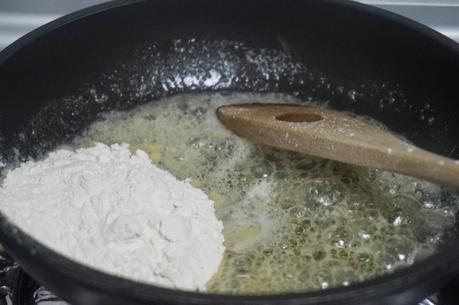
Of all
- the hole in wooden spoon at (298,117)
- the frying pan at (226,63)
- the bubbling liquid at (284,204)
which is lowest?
the bubbling liquid at (284,204)

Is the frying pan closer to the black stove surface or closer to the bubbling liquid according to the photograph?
the bubbling liquid

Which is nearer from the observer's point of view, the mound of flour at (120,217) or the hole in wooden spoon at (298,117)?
the mound of flour at (120,217)

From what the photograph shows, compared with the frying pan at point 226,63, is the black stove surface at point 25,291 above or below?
below

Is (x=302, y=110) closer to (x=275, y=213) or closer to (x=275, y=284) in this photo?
(x=275, y=213)

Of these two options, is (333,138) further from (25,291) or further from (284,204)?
(25,291)

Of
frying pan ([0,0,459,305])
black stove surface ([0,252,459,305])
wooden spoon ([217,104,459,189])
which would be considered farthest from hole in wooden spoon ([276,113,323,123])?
black stove surface ([0,252,459,305])

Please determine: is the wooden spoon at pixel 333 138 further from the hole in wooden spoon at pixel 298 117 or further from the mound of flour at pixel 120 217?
the mound of flour at pixel 120 217

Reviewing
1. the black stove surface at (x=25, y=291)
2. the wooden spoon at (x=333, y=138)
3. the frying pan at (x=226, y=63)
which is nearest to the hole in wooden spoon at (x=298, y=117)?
the wooden spoon at (x=333, y=138)
